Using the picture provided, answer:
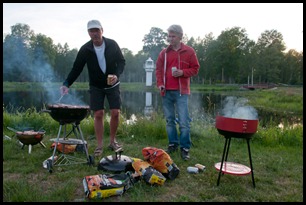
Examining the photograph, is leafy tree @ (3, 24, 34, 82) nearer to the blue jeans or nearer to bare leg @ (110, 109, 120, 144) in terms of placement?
bare leg @ (110, 109, 120, 144)

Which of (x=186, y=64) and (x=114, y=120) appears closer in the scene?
(x=186, y=64)

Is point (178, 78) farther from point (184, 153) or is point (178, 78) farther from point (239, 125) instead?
point (239, 125)

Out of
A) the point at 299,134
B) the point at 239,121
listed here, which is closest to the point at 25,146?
the point at 239,121

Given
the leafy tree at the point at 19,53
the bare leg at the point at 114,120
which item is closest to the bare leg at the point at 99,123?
the bare leg at the point at 114,120

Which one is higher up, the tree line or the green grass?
the tree line

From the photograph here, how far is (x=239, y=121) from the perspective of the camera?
3.03 metres

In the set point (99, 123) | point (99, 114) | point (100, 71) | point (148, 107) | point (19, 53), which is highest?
point (19, 53)

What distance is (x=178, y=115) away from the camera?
428 cm

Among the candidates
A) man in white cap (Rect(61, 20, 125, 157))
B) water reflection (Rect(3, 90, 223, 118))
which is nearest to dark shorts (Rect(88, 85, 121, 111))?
man in white cap (Rect(61, 20, 125, 157))

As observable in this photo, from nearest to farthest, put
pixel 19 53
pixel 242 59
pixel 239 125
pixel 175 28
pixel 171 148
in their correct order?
1. pixel 239 125
2. pixel 175 28
3. pixel 171 148
4. pixel 19 53
5. pixel 242 59

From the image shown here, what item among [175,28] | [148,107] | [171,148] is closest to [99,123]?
[171,148]

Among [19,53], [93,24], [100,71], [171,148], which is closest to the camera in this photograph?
[93,24]

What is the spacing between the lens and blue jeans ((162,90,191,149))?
4.25 meters

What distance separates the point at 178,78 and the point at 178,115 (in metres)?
0.62
